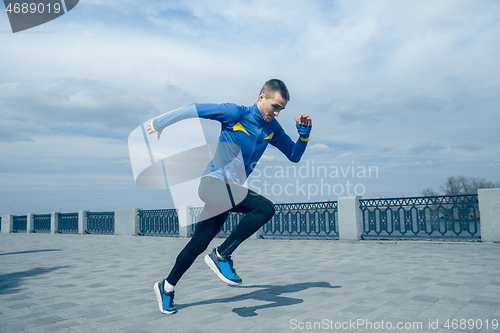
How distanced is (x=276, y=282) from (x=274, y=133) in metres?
2.33

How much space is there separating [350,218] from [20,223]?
24.7 metres

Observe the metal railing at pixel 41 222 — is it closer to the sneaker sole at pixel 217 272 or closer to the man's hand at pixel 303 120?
the sneaker sole at pixel 217 272

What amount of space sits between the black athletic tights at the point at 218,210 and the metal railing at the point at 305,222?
340 inches

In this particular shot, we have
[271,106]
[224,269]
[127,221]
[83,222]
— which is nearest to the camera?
[271,106]

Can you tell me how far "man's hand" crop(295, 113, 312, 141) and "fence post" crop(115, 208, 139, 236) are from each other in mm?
15264

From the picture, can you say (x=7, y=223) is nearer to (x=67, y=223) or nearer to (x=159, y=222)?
(x=67, y=223)

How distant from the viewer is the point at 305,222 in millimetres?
12414

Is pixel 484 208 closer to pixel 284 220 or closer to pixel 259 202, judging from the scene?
pixel 284 220

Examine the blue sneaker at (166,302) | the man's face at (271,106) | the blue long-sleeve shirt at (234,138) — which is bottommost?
the blue sneaker at (166,302)

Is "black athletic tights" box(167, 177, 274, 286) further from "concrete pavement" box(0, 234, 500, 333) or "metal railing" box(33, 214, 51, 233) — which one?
"metal railing" box(33, 214, 51, 233)

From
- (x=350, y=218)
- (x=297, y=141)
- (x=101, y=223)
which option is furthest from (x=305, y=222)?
(x=101, y=223)

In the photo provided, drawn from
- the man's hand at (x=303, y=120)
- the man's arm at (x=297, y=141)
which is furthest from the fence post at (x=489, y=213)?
the man's hand at (x=303, y=120)

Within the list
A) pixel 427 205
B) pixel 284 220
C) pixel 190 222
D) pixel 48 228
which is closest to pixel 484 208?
pixel 427 205

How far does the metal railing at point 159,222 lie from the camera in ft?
53.5
